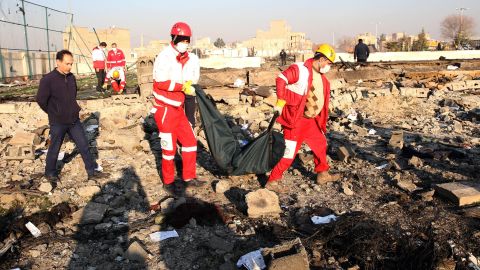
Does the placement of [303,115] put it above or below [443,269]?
above

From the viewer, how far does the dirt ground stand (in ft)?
12.1

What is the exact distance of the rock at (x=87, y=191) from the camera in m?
5.11

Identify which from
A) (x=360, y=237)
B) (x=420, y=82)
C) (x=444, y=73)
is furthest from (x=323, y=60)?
(x=444, y=73)

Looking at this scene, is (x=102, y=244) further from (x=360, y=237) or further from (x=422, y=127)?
(x=422, y=127)

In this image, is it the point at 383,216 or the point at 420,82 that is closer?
the point at 383,216

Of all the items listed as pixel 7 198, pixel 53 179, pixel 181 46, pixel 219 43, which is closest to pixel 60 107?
pixel 53 179

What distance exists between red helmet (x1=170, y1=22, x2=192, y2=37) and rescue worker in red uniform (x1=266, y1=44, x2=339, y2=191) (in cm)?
122

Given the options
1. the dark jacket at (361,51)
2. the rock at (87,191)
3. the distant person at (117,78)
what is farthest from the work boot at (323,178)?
the dark jacket at (361,51)

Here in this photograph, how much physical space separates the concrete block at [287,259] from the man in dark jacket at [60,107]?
10.9 ft

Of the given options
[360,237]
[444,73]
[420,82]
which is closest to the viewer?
[360,237]

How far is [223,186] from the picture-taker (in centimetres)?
527

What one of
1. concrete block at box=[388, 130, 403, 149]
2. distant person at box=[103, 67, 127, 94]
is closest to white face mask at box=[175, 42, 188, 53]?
concrete block at box=[388, 130, 403, 149]

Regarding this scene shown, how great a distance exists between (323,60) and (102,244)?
3.25 metres

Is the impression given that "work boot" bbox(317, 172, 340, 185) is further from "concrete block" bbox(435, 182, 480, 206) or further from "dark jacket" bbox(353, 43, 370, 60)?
"dark jacket" bbox(353, 43, 370, 60)
